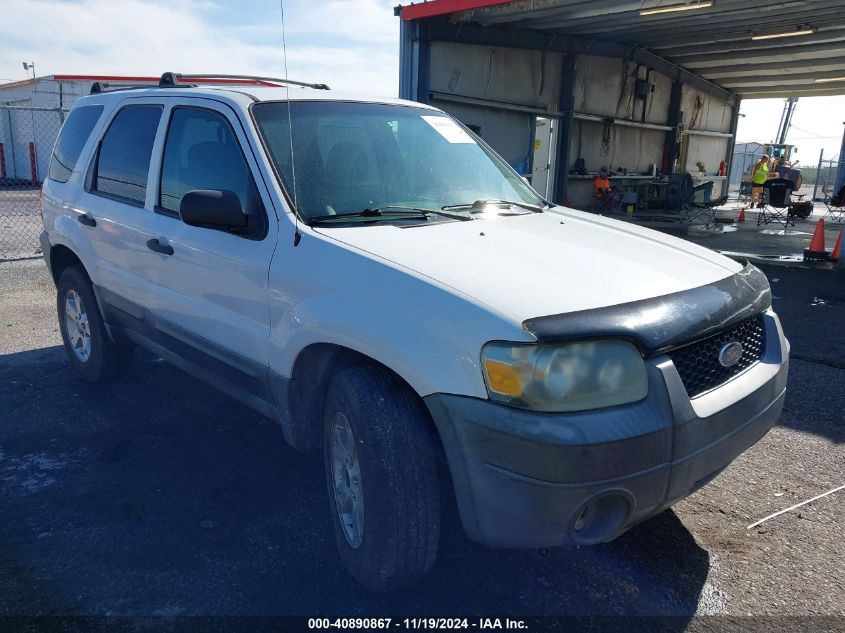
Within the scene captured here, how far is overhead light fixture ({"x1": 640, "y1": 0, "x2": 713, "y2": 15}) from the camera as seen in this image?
12477mm

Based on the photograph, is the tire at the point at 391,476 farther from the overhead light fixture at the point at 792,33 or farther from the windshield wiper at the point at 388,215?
the overhead light fixture at the point at 792,33

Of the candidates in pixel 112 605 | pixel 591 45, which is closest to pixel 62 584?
pixel 112 605

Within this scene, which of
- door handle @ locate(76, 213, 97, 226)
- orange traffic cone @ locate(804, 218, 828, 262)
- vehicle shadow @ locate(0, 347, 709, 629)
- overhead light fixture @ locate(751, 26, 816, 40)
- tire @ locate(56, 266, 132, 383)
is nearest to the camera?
vehicle shadow @ locate(0, 347, 709, 629)

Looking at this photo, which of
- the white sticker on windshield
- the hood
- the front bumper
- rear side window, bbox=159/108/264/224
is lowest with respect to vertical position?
the front bumper

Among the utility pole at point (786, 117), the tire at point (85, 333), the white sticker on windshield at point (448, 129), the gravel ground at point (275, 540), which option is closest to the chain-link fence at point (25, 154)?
the tire at point (85, 333)

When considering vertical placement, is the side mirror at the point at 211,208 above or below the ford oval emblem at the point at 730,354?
above

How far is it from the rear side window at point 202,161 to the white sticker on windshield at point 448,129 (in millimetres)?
1139

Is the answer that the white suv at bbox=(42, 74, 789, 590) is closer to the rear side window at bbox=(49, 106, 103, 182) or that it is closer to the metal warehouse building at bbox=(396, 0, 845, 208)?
the rear side window at bbox=(49, 106, 103, 182)

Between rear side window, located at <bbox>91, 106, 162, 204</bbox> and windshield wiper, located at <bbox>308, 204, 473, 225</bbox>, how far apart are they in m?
1.47

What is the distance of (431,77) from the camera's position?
13.4m

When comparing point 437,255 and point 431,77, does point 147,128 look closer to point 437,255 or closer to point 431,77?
point 437,255

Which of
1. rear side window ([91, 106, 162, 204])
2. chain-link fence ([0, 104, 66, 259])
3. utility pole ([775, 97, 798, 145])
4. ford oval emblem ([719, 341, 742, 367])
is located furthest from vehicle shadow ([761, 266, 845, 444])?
utility pole ([775, 97, 798, 145])

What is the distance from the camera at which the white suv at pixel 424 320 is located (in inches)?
82.0

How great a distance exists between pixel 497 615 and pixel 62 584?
171 cm
